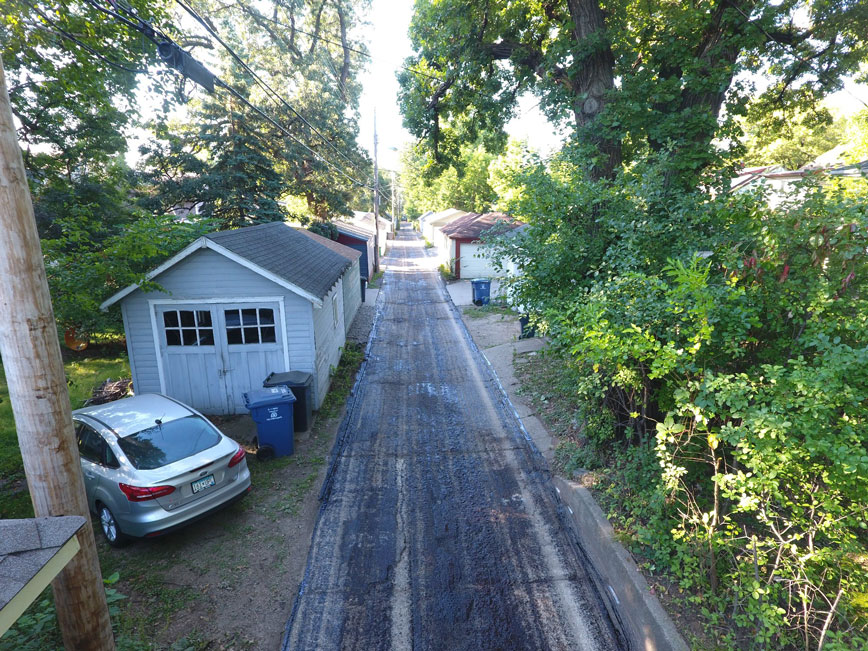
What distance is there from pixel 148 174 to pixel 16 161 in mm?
17377

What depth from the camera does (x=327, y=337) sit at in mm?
11344

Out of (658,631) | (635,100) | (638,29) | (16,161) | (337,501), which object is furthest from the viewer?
(638,29)

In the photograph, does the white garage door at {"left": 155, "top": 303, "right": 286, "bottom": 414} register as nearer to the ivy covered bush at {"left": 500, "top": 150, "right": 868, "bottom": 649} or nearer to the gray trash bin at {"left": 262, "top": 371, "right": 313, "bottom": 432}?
the gray trash bin at {"left": 262, "top": 371, "right": 313, "bottom": 432}

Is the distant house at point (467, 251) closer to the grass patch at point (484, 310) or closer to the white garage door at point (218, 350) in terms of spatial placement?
the grass patch at point (484, 310)

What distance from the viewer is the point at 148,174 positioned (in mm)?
17828

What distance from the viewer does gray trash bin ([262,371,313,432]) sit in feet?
29.0

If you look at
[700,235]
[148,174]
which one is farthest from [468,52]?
[148,174]

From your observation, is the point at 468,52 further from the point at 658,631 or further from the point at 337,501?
the point at 658,631

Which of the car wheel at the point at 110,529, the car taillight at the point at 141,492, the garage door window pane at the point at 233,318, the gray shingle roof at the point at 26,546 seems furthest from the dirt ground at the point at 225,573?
the garage door window pane at the point at 233,318

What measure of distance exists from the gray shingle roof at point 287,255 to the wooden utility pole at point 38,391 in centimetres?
583

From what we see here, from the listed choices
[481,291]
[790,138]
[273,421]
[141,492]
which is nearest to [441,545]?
[141,492]

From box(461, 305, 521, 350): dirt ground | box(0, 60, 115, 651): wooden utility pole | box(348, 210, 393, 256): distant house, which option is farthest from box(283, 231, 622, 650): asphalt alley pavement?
box(348, 210, 393, 256): distant house

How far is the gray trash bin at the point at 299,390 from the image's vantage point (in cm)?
884

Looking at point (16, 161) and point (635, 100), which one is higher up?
point (635, 100)
